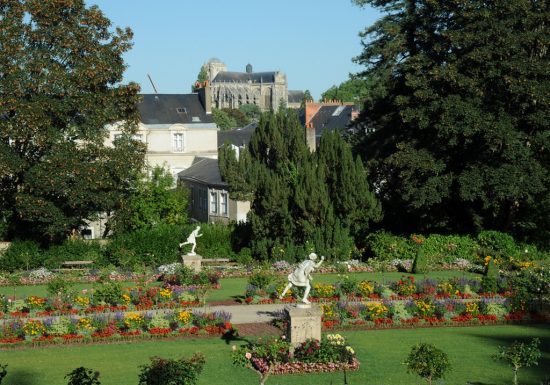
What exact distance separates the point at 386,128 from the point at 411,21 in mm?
5296

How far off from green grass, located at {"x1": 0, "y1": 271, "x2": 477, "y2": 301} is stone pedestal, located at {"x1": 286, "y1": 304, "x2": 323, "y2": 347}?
894cm

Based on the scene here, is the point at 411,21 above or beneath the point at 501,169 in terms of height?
above

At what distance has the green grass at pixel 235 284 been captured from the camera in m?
30.1

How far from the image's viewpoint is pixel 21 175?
39.0 m

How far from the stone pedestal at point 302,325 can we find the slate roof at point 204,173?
3327 centimetres

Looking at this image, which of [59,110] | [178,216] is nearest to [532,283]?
[59,110]

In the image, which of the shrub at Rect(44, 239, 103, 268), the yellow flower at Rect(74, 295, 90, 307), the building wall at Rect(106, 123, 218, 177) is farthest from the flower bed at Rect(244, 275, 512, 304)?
the building wall at Rect(106, 123, 218, 177)

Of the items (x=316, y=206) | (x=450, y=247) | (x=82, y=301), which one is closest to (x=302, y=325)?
(x=82, y=301)

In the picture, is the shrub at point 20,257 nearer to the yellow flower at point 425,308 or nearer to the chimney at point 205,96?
the yellow flower at point 425,308

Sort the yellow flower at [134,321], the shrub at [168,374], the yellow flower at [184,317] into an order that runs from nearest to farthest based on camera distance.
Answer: the shrub at [168,374], the yellow flower at [134,321], the yellow flower at [184,317]

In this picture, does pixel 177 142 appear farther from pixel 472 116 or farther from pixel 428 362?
pixel 428 362

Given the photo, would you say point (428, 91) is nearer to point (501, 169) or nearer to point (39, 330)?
point (501, 169)

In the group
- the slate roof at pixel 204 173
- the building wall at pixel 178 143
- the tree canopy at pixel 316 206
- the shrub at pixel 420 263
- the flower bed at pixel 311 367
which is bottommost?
the flower bed at pixel 311 367

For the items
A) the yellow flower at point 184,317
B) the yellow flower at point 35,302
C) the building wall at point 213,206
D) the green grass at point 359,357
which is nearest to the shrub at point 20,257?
the yellow flower at point 35,302
